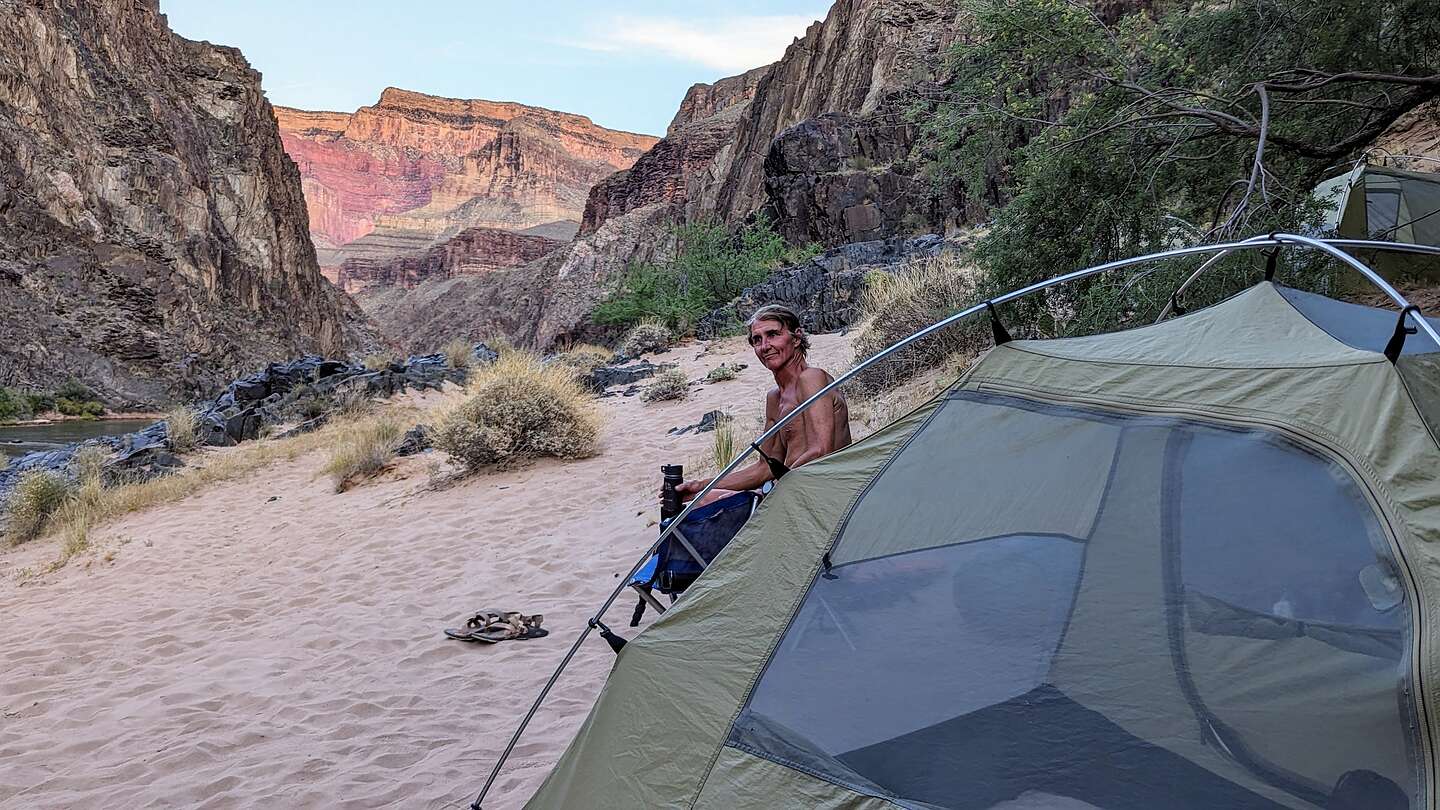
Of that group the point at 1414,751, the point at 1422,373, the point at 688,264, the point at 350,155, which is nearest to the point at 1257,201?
the point at 1422,373

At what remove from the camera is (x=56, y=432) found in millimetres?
29125

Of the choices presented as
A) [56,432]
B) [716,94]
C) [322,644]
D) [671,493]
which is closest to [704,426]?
[322,644]

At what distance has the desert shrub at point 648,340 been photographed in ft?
67.7

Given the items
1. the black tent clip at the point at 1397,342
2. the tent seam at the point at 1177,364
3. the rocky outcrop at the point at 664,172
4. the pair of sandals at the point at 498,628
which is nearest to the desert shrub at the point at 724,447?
the pair of sandals at the point at 498,628

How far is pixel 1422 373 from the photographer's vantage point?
2.07 m

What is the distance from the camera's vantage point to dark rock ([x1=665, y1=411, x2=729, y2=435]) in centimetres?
978

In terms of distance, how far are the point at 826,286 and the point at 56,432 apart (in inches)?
1055

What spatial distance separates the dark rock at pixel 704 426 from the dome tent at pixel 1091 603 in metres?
6.95

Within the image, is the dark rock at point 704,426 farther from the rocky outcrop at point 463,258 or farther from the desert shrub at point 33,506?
the rocky outcrop at point 463,258

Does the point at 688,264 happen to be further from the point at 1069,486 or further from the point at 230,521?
the point at 1069,486

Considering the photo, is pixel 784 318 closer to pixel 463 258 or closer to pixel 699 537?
pixel 699 537

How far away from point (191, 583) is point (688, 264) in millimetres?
18753

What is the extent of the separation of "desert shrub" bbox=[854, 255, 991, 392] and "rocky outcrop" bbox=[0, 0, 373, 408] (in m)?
38.9

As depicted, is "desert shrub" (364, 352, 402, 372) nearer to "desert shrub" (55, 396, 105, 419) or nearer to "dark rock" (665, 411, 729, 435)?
"dark rock" (665, 411, 729, 435)
